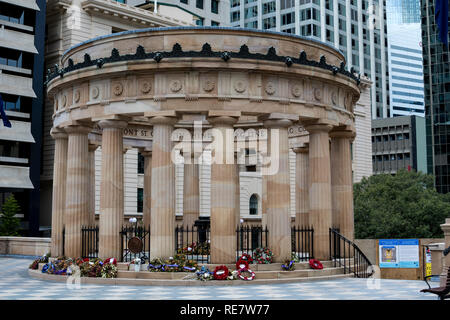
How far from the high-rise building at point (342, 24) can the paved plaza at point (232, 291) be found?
113513 millimetres

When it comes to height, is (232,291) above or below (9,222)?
below

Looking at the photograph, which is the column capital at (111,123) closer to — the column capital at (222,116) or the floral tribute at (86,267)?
the column capital at (222,116)

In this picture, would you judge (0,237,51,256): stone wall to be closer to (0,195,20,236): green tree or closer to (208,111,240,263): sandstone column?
(0,195,20,236): green tree

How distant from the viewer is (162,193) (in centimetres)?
2488

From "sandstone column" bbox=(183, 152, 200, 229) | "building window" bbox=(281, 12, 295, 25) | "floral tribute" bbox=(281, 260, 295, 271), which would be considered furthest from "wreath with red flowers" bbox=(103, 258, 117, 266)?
"building window" bbox=(281, 12, 295, 25)

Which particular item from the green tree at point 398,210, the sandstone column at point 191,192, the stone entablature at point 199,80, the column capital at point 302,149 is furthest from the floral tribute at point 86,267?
the green tree at point 398,210

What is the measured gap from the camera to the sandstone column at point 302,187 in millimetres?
33875

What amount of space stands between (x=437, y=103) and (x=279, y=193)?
326ft

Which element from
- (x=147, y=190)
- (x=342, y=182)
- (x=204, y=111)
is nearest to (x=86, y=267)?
(x=204, y=111)

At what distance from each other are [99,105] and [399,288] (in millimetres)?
14498

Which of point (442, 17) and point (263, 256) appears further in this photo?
point (263, 256)

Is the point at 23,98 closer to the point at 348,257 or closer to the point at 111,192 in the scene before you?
the point at 111,192

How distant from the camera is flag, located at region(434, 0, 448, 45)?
64.3 feet
